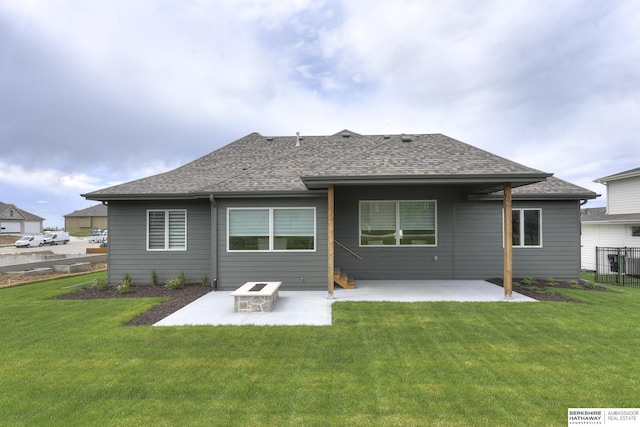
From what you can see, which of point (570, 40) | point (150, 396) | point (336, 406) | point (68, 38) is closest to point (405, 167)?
point (336, 406)

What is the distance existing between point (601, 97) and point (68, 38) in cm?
2400

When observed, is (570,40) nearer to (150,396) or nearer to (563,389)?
(563,389)

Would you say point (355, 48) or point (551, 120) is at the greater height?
point (355, 48)

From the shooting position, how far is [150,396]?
3.14 meters

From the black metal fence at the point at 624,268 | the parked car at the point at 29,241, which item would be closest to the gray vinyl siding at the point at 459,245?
the black metal fence at the point at 624,268

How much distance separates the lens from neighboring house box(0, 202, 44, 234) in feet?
141

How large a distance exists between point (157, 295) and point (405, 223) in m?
7.44

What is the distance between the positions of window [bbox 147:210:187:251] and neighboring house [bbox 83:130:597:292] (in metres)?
0.03

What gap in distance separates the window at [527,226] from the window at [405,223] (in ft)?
9.12

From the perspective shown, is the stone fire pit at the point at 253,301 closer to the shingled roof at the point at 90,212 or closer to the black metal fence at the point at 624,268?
the black metal fence at the point at 624,268

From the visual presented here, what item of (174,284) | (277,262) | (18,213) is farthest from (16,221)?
(277,262)

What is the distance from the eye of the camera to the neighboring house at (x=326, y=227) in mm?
8094

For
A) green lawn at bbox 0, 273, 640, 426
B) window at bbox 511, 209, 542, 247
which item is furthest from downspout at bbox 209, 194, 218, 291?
window at bbox 511, 209, 542, 247

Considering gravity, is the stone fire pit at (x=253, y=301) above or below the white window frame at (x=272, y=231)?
below
